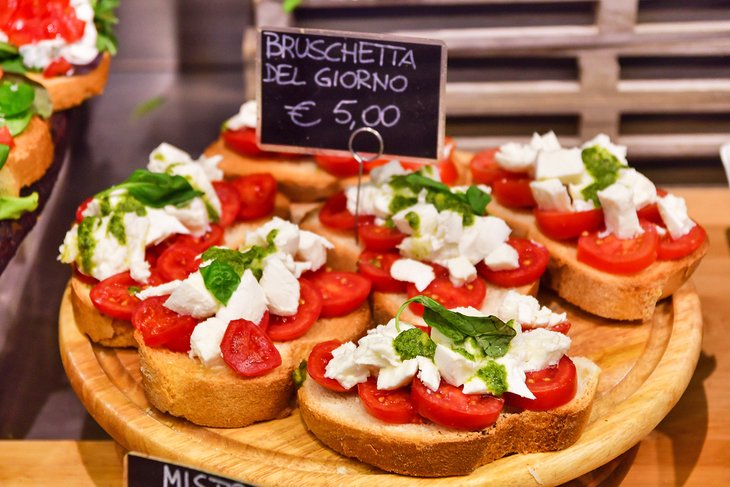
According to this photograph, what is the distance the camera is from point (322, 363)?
2.43m

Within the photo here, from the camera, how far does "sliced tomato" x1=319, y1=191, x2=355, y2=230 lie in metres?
3.04

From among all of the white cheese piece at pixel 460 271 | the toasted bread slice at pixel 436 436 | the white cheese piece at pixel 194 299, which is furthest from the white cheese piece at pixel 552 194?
Result: the white cheese piece at pixel 194 299

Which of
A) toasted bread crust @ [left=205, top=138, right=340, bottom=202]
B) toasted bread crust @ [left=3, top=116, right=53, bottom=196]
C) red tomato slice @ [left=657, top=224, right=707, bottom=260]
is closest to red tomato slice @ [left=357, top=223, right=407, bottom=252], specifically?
toasted bread crust @ [left=205, top=138, right=340, bottom=202]

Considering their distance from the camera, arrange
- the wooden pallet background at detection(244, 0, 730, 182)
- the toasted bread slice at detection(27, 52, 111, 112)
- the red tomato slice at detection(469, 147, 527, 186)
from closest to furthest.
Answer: the red tomato slice at detection(469, 147, 527, 186) < the toasted bread slice at detection(27, 52, 111, 112) < the wooden pallet background at detection(244, 0, 730, 182)

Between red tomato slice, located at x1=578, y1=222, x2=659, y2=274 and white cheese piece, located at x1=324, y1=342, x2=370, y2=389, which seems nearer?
white cheese piece, located at x1=324, y1=342, x2=370, y2=389

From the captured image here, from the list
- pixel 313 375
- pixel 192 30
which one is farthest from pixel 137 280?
pixel 192 30

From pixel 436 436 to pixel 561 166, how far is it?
105 centimetres

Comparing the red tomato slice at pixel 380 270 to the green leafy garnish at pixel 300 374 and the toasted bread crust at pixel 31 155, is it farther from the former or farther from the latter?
the toasted bread crust at pixel 31 155

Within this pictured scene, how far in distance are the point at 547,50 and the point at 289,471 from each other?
86.5 inches

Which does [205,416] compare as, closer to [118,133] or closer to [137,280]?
[137,280]

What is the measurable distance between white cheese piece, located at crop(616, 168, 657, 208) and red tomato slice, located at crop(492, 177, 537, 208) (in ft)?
0.98

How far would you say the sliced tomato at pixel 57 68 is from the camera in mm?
3525

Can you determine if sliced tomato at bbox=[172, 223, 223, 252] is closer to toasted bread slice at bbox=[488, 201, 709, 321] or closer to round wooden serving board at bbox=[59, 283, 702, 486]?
round wooden serving board at bbox=[59, 283, 702, 486]

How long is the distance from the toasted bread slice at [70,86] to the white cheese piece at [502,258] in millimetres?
1668
